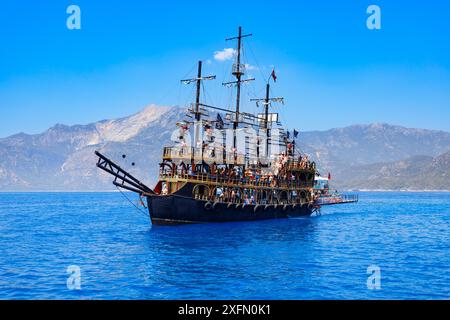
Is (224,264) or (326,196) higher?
(326,196)

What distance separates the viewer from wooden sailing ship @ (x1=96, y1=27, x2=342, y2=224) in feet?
150

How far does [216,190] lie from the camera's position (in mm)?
49344

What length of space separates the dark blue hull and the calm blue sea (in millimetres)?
1687

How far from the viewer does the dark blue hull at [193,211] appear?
4525cm

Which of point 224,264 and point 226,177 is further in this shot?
point 226,177

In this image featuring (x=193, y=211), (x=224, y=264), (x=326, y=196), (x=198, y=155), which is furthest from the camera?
(x=326, y=196)

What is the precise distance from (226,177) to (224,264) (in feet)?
83.8

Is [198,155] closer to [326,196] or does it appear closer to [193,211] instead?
[193,211]

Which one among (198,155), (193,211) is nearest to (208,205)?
(193,211)

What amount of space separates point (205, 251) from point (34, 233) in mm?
24592

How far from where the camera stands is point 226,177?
168 ft

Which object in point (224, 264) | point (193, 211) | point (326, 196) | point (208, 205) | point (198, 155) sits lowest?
point (224, 264)

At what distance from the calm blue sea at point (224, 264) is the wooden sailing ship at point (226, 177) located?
344 centimetres

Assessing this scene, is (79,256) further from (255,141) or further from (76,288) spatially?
(255,141)
